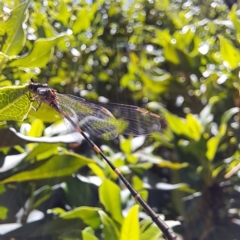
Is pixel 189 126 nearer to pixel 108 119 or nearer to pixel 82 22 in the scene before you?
pixel 108 119

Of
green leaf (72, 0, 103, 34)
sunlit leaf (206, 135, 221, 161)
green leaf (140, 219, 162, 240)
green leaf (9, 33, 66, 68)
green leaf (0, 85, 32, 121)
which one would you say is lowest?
sunlit leaf (206, 135, 221, 161)

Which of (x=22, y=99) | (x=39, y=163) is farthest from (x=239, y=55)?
(x=22, y=99)

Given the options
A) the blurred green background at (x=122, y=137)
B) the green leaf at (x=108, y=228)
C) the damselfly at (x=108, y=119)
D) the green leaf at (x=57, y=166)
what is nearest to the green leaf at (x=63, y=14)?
the blurred green background at (x=122, y=137)

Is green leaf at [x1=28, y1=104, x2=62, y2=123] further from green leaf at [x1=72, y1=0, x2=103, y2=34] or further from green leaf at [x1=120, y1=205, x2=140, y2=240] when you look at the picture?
green leaf at [x1=72, y1=0, x2=103, y2=34]

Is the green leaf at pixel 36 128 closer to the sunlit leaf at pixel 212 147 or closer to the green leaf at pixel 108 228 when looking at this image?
the green leaf at pixel 108 228

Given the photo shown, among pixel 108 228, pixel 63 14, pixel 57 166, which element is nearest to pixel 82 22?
pixel 63 14

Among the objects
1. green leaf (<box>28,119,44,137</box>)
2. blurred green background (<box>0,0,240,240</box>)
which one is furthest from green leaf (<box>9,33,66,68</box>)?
green leaf (<box>28,119,44,137</box>)
